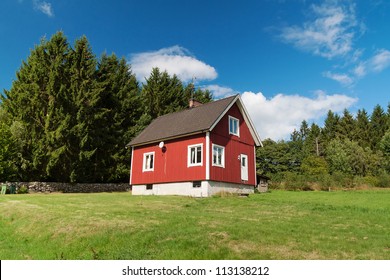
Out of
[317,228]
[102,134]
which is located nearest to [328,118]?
[102,134]

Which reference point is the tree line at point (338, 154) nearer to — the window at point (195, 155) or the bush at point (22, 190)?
the window at point (195, 155)

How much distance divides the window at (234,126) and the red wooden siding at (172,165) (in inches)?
125

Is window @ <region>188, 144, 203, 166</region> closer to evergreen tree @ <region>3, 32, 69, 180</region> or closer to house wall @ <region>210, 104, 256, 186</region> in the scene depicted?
→ house wall @ <region>210, 104, 256, 186</region>

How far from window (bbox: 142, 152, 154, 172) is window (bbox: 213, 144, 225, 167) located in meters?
5.69

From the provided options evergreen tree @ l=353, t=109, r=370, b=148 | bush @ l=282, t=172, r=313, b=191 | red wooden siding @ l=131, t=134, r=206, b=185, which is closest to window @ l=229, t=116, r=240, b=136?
red wooden siding @ l=131, t=134, r=206, b=185

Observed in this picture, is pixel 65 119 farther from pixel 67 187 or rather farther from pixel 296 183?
pixel 296 183

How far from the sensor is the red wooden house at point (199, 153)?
69.7ft

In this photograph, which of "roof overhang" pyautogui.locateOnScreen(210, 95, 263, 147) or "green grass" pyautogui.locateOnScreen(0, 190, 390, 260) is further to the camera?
"roof overhang" pyautogui.locateOnScreen(210, 95, 263, 147)

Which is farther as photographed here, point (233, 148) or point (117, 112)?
point (117, 112)

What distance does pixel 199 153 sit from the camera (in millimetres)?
21609

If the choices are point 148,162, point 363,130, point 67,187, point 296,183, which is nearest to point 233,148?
point 148,162

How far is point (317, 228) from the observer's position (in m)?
9.47

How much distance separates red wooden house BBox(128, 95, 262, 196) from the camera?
69.7ft

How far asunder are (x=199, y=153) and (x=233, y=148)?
3225 millimetres
